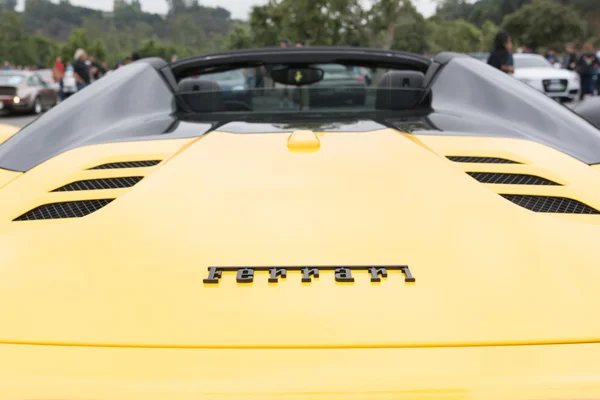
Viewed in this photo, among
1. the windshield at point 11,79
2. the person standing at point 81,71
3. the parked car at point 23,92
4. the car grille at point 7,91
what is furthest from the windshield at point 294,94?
the windshield at point 11,79

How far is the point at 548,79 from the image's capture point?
15930mm

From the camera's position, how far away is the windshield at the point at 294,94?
2385 mm

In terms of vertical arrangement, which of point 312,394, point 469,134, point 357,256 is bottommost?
point 312,394

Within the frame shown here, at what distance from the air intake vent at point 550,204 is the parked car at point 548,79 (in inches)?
A: 600

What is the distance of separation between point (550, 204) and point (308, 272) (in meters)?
0.63

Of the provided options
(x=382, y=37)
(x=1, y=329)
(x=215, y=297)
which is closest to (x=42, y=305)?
(x=1, y=329)

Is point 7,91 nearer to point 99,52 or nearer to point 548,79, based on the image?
point 548,79

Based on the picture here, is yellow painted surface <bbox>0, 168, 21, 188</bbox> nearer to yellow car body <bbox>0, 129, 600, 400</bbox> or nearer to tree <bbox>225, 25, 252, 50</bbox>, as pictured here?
yellow car body <bbox>0, 129, 600, 400</bbox>

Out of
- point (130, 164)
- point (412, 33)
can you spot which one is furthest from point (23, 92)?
point (412, 33)

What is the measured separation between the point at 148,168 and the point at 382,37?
58.0 metres

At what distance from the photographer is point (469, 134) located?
1739mm

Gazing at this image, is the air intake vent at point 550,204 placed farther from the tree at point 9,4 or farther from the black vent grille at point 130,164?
the tree at point 9,4

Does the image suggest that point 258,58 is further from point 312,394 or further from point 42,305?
point 312,394

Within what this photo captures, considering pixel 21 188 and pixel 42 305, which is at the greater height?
pixel 21 188
